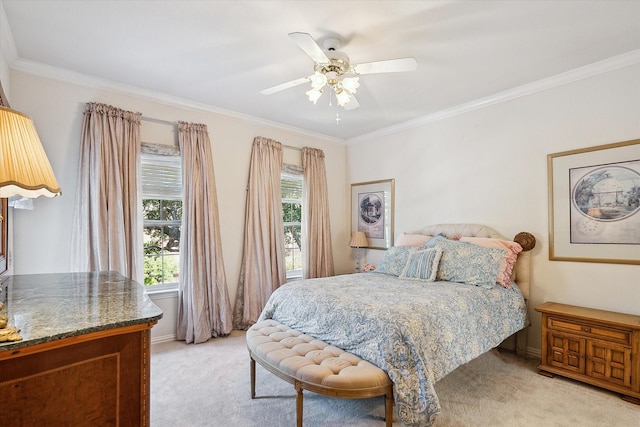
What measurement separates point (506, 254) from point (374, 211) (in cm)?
209

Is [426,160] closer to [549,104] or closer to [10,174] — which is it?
[549,104]

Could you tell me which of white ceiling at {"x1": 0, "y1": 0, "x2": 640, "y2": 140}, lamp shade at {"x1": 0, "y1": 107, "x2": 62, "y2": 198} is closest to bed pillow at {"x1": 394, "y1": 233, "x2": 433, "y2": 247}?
white ceiling at {"x1": 0, "y1": 0, "x2": 640, "y2": 140}

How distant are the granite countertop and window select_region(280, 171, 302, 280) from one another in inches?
115

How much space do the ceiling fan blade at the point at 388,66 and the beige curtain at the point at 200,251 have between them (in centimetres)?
220

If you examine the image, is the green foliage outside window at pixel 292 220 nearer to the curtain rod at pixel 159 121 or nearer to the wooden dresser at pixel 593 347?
the curtain rod at pixel 159 121

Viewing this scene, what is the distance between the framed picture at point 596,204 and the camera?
2.65 m

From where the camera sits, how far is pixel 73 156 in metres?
3.01

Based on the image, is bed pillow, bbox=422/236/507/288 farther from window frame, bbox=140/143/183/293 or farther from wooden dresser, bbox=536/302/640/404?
window frame, bbox=140/143/183/293

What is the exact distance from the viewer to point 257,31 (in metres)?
2.31

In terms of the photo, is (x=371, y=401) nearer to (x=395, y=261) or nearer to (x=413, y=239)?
(x=395, y=261)

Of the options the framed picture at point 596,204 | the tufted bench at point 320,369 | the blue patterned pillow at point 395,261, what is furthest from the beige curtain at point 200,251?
the framed picture at point 596,204

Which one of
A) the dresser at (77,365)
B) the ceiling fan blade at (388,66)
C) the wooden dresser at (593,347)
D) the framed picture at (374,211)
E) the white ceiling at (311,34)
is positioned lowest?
the wooden dresser at (593,347)

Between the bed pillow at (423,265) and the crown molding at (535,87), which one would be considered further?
the bed pillow at (423,265)

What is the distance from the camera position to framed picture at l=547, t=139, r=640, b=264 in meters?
2.65
